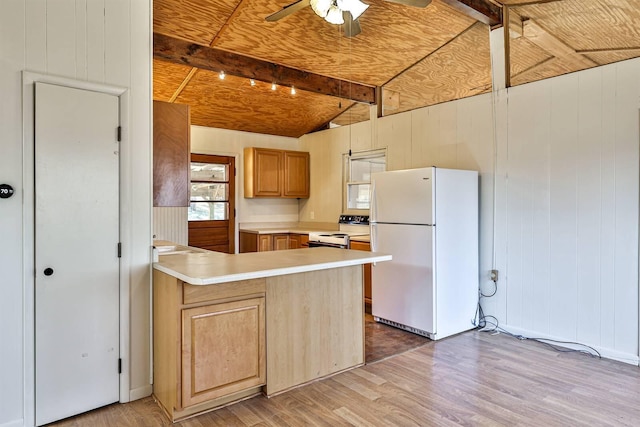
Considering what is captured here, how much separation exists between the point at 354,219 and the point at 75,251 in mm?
3719

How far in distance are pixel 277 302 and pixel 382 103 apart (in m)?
3.50

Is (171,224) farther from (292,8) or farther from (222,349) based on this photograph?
(292,8)

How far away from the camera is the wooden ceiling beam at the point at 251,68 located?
3.90 m

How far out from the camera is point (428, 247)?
3.71 meters

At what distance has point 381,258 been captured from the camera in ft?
9.73

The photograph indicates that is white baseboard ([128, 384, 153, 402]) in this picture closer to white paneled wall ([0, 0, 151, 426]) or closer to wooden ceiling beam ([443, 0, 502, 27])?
white paneled wall ([0, 0, 151, 426])

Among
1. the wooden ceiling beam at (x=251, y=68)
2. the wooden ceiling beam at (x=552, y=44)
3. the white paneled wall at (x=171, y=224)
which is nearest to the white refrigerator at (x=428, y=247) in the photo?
the wooden ceiling beam at (x=552, y=44)

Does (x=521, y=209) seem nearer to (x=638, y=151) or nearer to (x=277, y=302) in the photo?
(x=638, y=151)

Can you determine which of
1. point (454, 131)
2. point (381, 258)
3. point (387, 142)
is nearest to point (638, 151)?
point (454, 131)

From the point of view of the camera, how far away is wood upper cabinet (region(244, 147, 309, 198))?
5957 millimetres

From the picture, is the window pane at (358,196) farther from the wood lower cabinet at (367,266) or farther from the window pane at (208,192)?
the window pane at (208,192)

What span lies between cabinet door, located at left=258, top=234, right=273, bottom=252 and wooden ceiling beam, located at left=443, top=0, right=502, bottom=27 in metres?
3.70

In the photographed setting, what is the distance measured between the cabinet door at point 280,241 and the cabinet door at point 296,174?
2.45 ft

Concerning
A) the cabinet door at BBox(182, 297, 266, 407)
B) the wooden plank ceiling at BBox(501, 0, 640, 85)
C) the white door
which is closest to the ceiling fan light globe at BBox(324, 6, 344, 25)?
the white door
